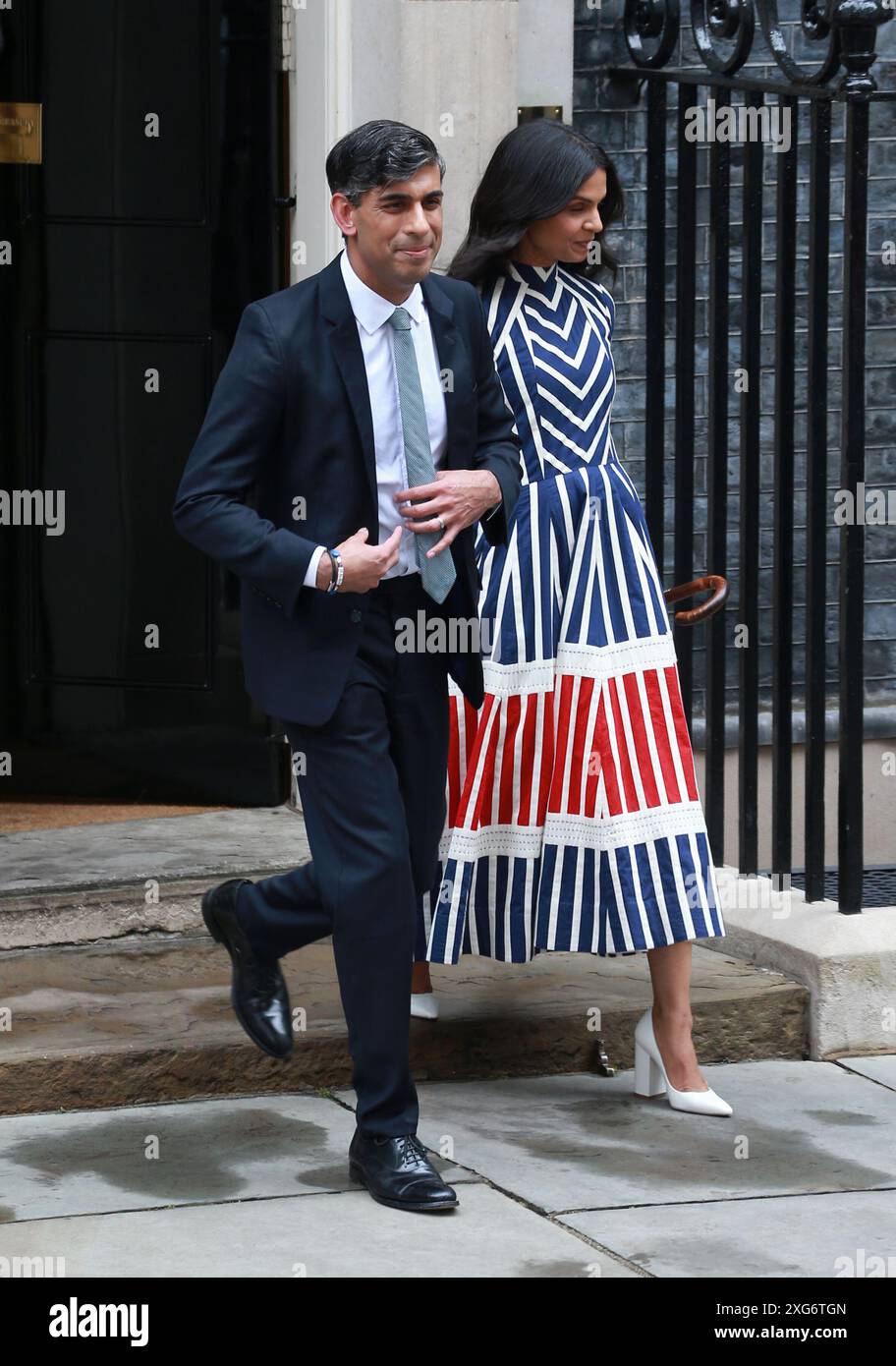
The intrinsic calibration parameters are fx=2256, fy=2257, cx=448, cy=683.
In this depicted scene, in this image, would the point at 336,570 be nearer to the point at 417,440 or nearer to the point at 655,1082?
the point at 417,440

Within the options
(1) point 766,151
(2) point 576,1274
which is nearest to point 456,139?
(1) point 766,151

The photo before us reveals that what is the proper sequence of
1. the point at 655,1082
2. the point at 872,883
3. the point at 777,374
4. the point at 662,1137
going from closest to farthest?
the point at 662,1137, the point at 655,1082, the point at 777,374, the point at 872,883

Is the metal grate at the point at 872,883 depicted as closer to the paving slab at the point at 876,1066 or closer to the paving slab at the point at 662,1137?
the paving slab at the point at 876,1066

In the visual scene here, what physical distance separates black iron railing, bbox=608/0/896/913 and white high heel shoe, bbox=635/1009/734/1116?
0.80 m

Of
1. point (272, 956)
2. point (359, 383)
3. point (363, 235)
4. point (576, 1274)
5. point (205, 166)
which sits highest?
point (205, 166)

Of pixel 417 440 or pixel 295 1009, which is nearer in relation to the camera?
pixel 417 440

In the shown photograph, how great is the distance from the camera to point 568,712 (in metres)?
4.73

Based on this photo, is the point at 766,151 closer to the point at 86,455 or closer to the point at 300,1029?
the point at 86,455

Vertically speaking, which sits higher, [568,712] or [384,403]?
[384,403]

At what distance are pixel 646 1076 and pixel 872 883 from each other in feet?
4.90

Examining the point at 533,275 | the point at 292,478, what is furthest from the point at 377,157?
the point at 533,275

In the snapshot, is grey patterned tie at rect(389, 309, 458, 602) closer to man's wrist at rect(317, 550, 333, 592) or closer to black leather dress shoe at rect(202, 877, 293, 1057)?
man's wrist at rect(317, 550, 333, 592)

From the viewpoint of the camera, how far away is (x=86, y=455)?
20.7 ft
